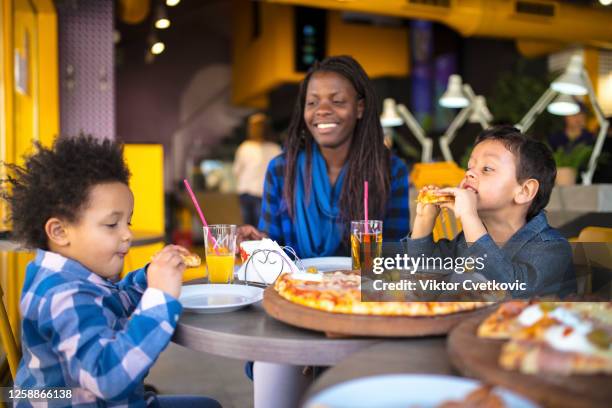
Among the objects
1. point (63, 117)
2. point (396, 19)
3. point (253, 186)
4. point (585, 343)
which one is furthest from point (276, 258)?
point (396, 19)

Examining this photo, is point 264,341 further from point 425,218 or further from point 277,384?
point 425,218

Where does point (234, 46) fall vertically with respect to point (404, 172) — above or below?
above

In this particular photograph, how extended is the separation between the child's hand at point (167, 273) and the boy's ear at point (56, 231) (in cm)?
19

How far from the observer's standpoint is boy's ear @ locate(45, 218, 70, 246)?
121 cm

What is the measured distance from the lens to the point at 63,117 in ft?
19.6

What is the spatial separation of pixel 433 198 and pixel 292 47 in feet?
26.3

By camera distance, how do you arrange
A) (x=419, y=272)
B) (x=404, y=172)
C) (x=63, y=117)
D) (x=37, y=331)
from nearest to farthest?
(x=37, y=331) < (x=419, y=272) < (x=404, y=172) < (x=63, y=117)

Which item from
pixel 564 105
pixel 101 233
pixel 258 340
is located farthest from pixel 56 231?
pixel 564 105

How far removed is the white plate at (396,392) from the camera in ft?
2.43

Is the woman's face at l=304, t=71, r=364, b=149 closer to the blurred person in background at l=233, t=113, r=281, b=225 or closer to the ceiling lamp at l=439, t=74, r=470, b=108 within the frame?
the ceiling lamp at l=439, t=74, r=470, b=108

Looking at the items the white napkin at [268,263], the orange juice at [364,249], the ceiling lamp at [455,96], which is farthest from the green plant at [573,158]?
the white napkin at [268,263]

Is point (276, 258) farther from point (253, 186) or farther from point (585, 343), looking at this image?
point (253, 186)

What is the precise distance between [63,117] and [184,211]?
4.90 m

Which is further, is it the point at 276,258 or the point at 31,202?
the point at 276,258
